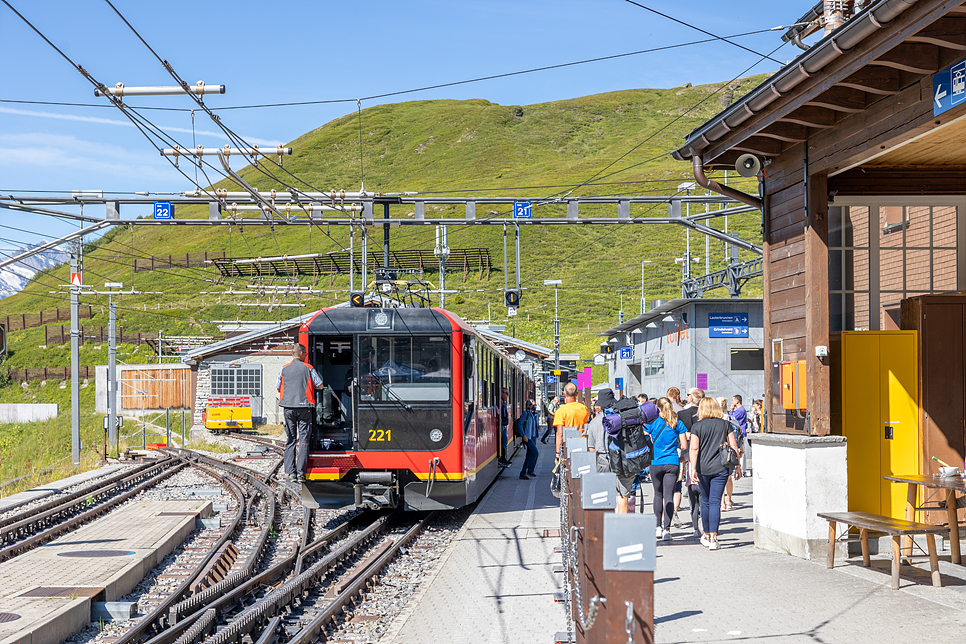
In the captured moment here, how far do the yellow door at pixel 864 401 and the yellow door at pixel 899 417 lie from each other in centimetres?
6

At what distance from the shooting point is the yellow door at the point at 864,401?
9297mm

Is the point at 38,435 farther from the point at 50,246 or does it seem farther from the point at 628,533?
the point at 628,533

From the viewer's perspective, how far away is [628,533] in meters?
4.07

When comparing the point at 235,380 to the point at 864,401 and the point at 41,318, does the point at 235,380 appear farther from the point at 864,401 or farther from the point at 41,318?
the point at 41,318

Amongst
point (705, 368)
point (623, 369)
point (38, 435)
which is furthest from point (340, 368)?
point (623, 369)

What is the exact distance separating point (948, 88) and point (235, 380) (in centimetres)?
4023

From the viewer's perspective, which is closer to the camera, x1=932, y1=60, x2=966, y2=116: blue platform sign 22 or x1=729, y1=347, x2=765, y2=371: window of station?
x1=932, y1=60, x2=966, y2=116: blue platform sign 22

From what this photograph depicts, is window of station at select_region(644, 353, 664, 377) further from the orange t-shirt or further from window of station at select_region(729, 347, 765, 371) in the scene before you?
the orange t-shirt

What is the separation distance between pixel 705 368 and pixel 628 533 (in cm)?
2651

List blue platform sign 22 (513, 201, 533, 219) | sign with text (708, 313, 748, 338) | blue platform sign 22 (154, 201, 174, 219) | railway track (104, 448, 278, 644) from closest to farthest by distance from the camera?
railway track (104, 448, 278, 644) → blue platform sign 22 (154, 201, 174, 219) → blue platform sign 22 (513, 201, 533, 219) → sign with text (708, 313, 748, 338)

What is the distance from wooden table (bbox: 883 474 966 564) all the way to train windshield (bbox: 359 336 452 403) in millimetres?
6120

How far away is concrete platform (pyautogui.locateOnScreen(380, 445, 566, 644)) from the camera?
23.9 ft

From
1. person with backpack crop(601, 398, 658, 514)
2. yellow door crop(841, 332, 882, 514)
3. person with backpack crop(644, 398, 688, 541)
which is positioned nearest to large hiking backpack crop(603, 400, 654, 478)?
person with backpack crop(601, 398, 658, 514)

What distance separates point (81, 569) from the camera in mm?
10047
